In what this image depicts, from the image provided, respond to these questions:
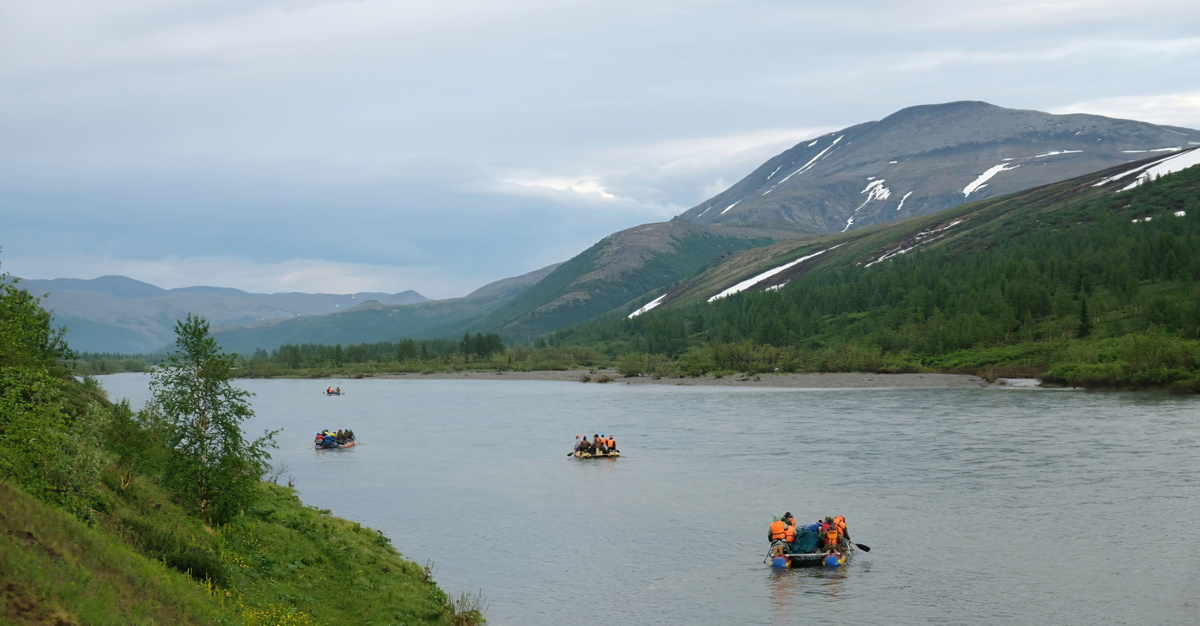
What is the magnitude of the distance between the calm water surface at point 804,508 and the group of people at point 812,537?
3.71 feet

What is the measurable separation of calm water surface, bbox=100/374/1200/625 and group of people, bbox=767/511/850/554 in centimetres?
113

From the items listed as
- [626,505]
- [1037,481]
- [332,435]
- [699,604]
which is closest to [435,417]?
[332,435]

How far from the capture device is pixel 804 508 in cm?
4800

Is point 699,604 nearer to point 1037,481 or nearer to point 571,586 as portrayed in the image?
point 571,586

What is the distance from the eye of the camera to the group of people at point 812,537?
3884 centimetres

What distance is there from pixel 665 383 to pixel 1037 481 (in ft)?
354

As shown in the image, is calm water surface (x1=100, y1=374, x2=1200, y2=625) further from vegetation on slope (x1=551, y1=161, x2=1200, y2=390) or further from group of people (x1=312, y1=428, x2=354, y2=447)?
vegetation on slope (x1=551, y1=161, x2=1200, y2=390)

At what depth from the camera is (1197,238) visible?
6260 inches

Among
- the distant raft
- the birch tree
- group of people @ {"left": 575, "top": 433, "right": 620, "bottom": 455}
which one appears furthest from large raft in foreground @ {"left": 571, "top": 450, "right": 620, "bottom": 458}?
the birch tree

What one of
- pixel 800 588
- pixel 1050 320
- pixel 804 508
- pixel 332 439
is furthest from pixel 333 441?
pixel 1050 320

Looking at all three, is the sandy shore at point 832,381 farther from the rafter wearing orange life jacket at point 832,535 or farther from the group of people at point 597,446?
the rafter wearing orange life jacket at point 832,535

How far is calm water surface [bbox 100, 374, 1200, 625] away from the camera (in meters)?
33.3

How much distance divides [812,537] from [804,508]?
897 cm

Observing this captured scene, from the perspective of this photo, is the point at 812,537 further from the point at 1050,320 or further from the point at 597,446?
the point at 1050,320
